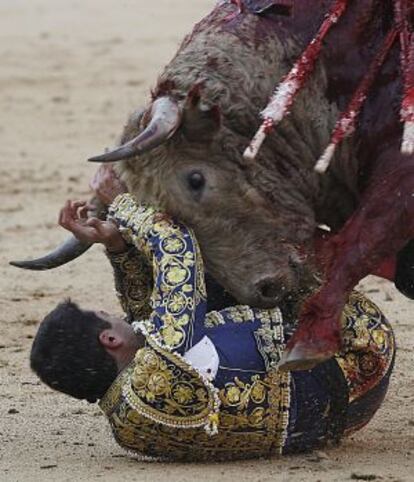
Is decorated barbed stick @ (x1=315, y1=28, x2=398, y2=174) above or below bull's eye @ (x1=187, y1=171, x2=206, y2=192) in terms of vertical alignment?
above

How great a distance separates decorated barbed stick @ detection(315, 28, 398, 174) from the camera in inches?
205

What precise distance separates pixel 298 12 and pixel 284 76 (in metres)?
0.21

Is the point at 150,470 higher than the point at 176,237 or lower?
lower

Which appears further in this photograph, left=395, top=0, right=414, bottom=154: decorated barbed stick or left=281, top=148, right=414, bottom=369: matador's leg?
left=395, top=0, right=414, bottom=154: decorated barbed stick

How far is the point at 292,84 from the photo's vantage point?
17.0 ft

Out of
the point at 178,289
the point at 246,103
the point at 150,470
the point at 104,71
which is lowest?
the point at 104,71

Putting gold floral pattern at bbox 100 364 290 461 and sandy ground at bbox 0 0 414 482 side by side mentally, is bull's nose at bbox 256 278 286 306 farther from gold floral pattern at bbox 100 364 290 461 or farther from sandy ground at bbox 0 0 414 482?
sandy ground at bbox 0 0 414 482

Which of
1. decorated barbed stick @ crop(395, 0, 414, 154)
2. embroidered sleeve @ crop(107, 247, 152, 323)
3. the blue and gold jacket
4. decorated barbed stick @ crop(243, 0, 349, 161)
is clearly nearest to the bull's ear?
decorated barbed stick @ crop(243, 0, 349, 161)

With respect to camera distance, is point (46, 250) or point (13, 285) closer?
point (13, 285)

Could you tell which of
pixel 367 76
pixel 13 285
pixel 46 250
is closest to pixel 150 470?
pixel 367 76

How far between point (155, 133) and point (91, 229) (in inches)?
13.7

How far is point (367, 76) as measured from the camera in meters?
5.23

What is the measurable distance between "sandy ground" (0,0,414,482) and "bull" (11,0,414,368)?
0.53 meters

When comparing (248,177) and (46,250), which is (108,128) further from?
(248,177)
